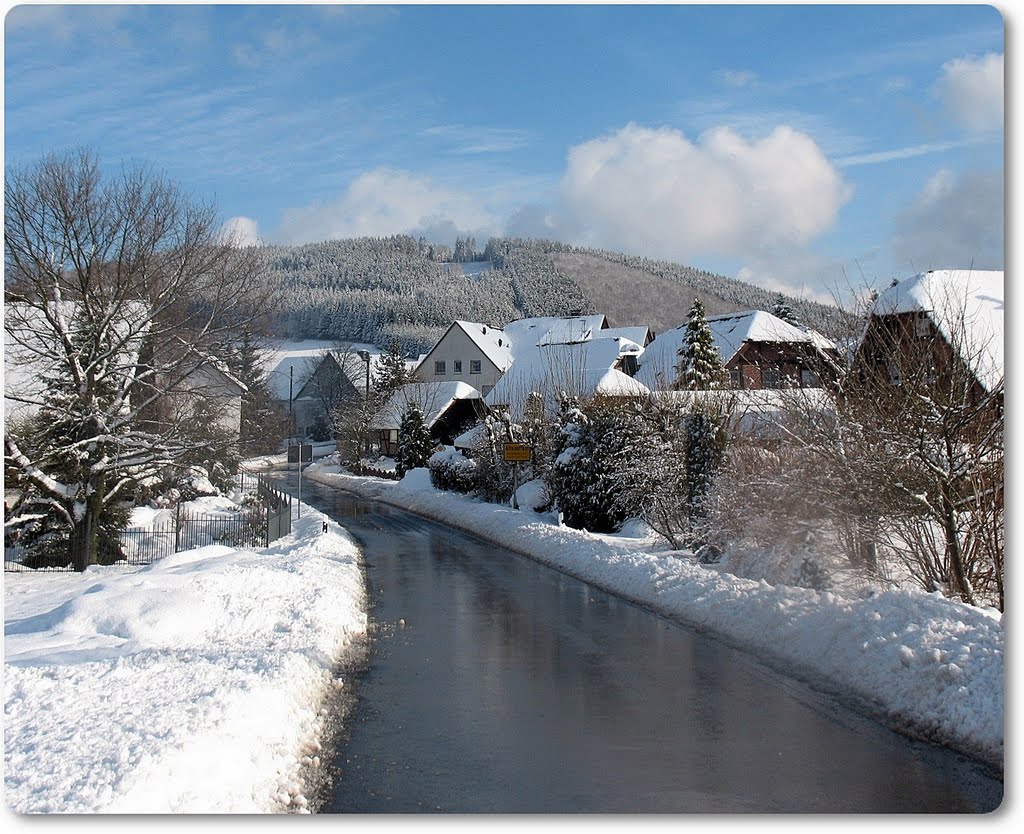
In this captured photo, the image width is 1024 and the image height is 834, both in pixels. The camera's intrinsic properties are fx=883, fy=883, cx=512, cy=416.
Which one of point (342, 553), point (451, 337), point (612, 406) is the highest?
point (451, 337)

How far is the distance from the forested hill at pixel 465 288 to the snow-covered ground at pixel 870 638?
1824 centimetres

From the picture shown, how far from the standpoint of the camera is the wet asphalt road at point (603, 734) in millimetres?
6176

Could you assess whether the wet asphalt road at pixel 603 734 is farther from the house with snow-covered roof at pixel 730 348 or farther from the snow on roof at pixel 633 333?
the snow on roof at pixel 633 333

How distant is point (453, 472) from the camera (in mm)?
40844

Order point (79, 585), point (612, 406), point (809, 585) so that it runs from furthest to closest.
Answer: point (612, 406) < point (79, 585) < point (809, 585)

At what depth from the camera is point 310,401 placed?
93.7 m

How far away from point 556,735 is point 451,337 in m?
66.2

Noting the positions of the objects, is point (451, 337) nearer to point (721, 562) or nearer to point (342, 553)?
point (342, 553)

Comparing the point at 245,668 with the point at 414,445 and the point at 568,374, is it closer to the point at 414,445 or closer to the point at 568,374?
the point at 568,374

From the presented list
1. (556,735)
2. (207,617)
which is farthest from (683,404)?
(556,735)

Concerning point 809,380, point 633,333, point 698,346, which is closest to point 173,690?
point 809,380

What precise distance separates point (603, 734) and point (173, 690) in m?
3.90

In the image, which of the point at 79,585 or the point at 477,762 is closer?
the point at 477,762

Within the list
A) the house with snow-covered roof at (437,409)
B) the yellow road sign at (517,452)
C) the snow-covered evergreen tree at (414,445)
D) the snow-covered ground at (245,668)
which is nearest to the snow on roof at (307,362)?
the house with snow-covered roof at (437,409)
